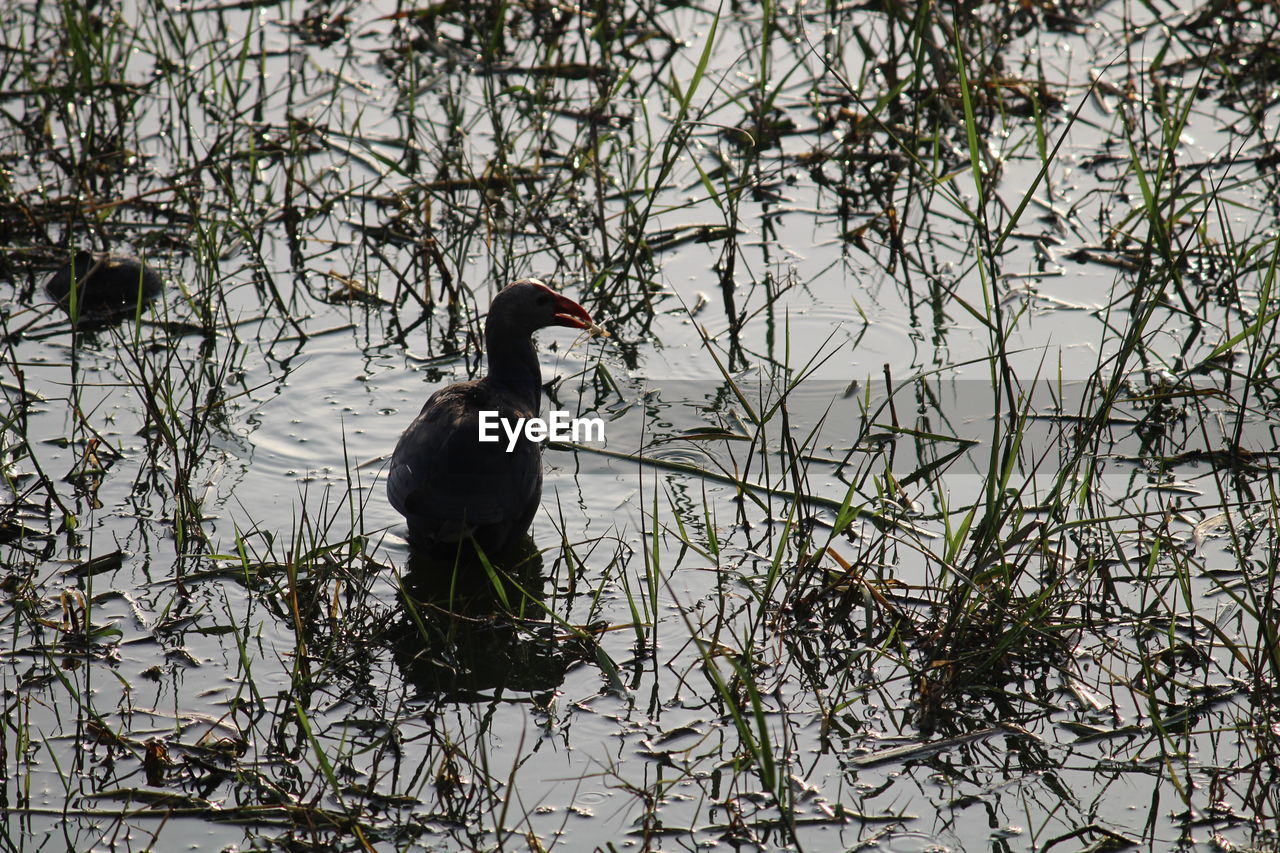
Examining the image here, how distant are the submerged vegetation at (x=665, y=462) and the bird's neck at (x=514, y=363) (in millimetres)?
258

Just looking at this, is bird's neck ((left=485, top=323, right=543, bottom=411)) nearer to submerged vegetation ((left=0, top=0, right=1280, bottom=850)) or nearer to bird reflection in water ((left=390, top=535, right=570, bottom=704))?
submerged vegetation ((left=0, top=0, right=1280, bottom=850))

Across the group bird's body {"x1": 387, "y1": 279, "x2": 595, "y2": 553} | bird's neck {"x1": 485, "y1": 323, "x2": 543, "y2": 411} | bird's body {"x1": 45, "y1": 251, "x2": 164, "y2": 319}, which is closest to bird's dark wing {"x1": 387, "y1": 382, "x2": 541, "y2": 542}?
bird's body {"x1": 387, "y1": 279, "x2": 595, "y2": 553}

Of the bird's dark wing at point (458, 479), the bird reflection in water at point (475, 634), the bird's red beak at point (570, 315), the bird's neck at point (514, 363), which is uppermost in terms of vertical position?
the bird's red beak at point (570, 315)

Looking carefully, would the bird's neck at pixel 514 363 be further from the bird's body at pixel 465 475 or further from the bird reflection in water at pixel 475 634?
the bird reflection in water at pixel 475 634

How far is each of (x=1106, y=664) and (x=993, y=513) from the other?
465 mm

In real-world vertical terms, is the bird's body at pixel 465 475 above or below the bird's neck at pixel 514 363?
below

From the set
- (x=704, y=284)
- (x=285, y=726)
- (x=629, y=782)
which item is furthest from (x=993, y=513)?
(x=704, y=284)

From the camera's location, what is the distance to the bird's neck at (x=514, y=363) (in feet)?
15.0

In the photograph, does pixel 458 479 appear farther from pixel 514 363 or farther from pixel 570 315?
pixel 570 315

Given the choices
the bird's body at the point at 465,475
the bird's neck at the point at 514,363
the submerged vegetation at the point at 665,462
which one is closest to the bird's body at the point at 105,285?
the submerged vegetation at the point at 665,462

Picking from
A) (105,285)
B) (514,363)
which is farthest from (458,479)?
(105,285)

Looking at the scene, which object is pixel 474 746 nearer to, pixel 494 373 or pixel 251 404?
pixel 494 373

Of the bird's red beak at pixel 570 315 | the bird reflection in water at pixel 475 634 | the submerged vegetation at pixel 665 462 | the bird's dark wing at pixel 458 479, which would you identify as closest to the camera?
the submerged vegetation at pixel 665 462

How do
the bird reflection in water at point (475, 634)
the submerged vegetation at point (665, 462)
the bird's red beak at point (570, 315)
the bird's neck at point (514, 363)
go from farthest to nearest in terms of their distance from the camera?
1. the bird's red beak at point (570, 315)
2. the bird's neck at point (514, 363)
3. the bird reflection in water at point (475, 634)
4. the submerged vegetation at point (665, 462)
